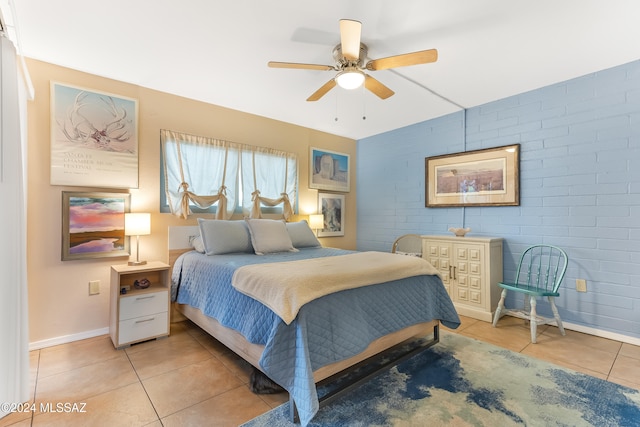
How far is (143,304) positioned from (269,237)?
4.24ft

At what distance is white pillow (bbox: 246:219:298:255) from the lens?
120 inches

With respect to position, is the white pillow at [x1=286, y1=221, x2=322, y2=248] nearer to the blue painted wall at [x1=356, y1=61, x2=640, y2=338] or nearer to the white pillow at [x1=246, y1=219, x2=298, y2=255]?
the white pillow at [x1=246, y1=219, x2=298, y2=255]

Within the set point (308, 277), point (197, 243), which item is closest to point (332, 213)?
point (197, 243)

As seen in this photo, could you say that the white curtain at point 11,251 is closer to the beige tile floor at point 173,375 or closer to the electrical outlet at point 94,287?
the beige tile floor at point 173,375

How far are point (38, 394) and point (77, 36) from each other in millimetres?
2555

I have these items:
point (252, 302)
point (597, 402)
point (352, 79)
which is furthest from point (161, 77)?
point (597, 402)

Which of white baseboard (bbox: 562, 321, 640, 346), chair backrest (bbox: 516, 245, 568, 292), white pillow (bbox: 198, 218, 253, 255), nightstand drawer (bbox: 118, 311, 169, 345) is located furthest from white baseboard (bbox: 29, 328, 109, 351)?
white baseboard (bbox: 562, 321, 640, 346)

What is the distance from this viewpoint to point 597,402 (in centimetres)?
176

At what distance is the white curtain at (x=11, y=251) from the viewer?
1.53m

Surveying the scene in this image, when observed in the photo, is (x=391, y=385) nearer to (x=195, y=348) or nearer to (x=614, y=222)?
(x=195, y=348)

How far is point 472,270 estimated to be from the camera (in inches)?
130

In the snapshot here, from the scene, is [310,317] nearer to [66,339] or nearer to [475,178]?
[66,339]

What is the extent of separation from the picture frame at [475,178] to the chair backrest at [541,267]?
57cm

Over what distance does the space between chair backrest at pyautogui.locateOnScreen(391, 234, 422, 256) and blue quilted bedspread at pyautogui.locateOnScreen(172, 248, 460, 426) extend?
1.70 metres
